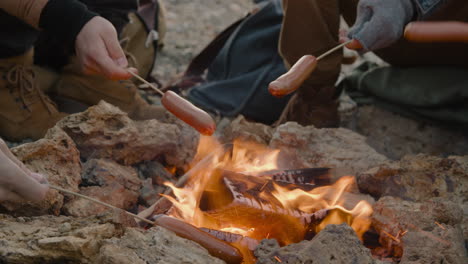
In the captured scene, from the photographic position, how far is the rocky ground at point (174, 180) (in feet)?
5.30

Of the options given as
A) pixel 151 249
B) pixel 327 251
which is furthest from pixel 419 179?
pixel 151 249

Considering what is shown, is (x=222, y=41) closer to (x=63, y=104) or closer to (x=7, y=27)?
(x=63, y=104)

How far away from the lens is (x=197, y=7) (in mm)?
6836

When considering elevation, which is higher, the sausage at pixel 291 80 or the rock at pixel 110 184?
the sausage at pixel 291 80

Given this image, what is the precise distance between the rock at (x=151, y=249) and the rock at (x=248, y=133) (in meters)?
1.12

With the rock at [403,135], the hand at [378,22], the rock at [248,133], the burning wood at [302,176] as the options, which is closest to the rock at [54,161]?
the burning wood at [302,176]

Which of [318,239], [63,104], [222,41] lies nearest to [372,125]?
[222,41]

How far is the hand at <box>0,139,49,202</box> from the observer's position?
1.58 m

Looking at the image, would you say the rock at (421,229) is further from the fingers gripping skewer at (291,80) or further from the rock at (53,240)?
the rock at (53,240)

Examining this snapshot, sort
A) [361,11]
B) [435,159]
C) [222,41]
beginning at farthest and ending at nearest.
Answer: [222,41] < [361,11] < [435,159]

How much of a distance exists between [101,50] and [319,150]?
4.26 ft

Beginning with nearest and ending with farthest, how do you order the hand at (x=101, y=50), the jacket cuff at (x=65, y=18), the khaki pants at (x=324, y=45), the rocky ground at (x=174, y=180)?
the rocky ground at (x=174, y=180), the hand at (x=101, y=50), the jacket cuff at (x=65, y=18), the khaki pants at (x=324, y=45)

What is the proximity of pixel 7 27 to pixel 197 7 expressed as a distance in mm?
4175

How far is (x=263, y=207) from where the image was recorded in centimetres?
204
